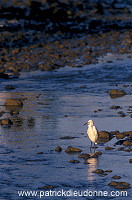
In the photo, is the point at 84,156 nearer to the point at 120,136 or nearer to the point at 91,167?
the point at 91,167

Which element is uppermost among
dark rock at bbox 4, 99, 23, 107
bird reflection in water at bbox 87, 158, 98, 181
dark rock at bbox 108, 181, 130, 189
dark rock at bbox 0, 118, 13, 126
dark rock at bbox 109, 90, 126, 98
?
dark rock at bbox 109, 90, 126, 98

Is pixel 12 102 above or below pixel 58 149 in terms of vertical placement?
above

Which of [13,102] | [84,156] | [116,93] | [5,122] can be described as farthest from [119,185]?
[116,93]

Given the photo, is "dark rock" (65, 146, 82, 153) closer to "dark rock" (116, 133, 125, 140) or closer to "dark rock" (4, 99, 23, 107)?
"dark rock" (116, 133, 125, 140)

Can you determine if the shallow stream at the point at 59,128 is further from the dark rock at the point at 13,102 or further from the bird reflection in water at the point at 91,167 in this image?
the dark rock at the point at 13,102

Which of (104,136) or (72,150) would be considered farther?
(104,136)

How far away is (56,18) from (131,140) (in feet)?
122

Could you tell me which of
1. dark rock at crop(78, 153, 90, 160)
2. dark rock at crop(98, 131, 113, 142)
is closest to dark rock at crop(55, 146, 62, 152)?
dark rock at crop(78, 153, 90, 160)

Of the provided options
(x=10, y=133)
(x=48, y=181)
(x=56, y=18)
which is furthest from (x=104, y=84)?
(x=56, y=18)

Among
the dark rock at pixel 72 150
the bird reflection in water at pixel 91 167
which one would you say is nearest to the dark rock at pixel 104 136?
the dark rock at pixel 72 150

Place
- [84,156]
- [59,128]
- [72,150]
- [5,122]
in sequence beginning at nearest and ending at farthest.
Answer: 1. [84,156]
2. [72,150]
3. [59,128]
4. [5,122]

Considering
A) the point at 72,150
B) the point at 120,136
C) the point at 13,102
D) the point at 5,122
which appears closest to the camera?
the point at 72,150

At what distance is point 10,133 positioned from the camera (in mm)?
15891

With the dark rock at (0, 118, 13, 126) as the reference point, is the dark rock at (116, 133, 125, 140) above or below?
below
